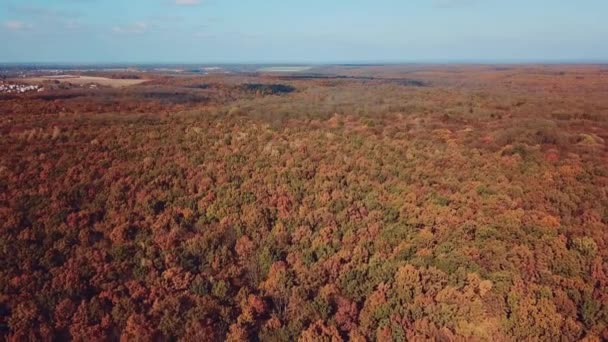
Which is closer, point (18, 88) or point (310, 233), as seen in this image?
point (310, 233)

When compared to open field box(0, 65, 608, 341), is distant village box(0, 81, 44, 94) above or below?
above

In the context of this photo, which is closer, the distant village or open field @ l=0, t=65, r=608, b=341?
open field @ l=0, t=65, r=608, b=341

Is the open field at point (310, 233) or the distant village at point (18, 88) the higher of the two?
the distant village at point (18, 88)

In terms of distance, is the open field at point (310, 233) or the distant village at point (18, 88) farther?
the distant village at point (18, 88)

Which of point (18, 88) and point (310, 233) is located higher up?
point (18, 88)
